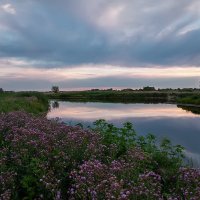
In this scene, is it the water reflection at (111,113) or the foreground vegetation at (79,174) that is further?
the water reflection at (111,113)

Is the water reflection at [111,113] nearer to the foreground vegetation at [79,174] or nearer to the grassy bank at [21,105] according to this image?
the grassy bank at [21,105]

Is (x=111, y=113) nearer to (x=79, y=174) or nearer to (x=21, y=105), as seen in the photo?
(x=21, y=105)

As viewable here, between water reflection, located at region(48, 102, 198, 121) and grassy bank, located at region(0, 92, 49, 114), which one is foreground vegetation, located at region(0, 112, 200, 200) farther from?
water reflection, located at region(48, 102, 198, 121)

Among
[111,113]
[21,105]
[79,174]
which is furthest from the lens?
[111,113]

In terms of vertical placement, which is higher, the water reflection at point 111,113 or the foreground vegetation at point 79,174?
the foreground vegetation at point 79,174

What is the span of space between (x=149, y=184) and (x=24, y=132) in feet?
14.1

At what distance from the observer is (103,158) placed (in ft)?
30.3

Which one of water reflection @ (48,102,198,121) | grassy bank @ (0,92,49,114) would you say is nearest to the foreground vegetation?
grassy bank @ (0,92,49,114)

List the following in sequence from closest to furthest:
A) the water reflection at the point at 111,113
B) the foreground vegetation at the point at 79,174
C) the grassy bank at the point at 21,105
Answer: the foreground vegetation at the point at 79,174 → the grassy bank at the point at 21,105 → the water reflection at the point at 111,113

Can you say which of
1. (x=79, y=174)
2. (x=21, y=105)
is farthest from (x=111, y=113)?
(x=79, y=174)

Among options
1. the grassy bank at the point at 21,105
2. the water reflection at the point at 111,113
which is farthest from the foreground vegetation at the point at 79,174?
the water reflection at the point at 111,113

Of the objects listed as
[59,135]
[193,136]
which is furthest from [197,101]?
[59,135]

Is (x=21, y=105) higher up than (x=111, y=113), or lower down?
higher up

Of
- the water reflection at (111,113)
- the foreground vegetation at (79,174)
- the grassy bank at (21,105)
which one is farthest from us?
the water reflection at (111,113)
